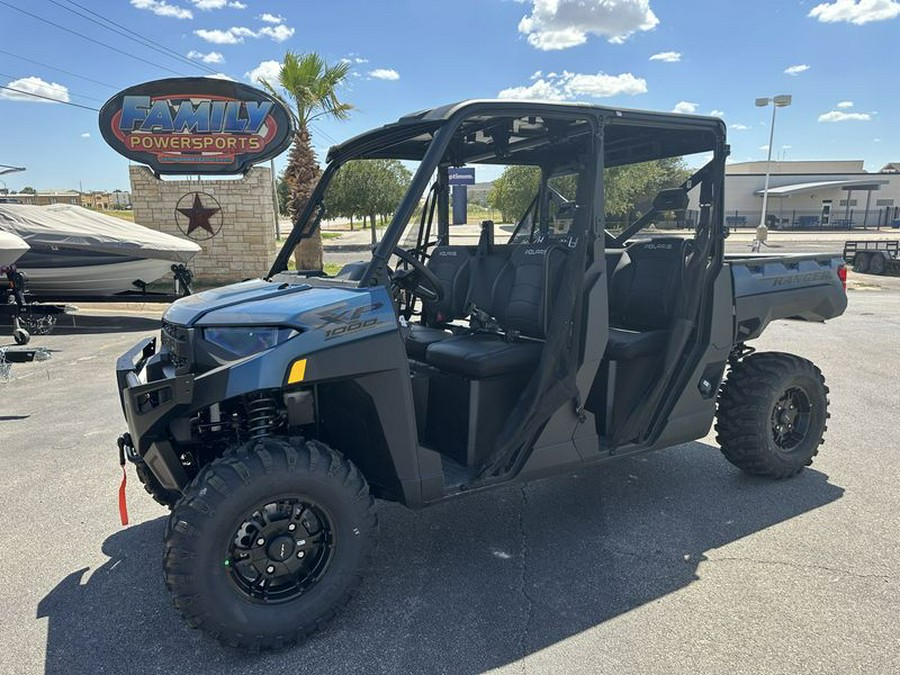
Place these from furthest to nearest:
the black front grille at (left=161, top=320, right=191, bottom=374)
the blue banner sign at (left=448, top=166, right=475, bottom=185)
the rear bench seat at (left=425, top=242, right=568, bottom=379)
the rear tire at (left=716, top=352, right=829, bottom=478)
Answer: the blue banner sign at (left=448, top=166, right=475, bottom=185) → the rear tire at (left=716, top=352, right=829, bottom=478) → the rear bench seat at (left=425, top=242, right=568, bottom=379) → the black front grille at (left=161, top=320, right=191, bottom=374)

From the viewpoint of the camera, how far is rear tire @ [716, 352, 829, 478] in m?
4.30

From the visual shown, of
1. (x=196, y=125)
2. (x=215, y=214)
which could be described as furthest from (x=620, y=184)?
(x=196, y=125)

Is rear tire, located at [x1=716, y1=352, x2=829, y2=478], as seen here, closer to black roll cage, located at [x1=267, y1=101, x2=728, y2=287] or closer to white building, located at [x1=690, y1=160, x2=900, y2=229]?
black roll cage, located at [x1=267, y1=101, x2=728, y2=287]

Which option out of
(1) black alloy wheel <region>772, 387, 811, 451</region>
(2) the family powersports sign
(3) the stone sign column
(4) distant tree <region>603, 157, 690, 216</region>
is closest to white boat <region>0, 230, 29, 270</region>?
(3) the stone sign column

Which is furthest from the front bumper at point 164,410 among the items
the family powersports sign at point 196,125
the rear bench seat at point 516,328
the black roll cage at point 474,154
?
the family powersports sign at point 196,125

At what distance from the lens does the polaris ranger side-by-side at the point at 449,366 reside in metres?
2.68

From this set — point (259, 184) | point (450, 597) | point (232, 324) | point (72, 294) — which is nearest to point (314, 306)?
point (232, 324)

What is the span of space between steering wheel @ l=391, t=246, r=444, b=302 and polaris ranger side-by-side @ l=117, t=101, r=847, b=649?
0.01 meters

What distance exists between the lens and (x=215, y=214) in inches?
606

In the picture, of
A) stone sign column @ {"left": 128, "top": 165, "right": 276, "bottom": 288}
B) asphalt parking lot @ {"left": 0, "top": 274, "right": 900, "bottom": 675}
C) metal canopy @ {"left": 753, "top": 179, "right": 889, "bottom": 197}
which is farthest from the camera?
metal canopy @ {"left": 753, "top": 179, "right": 889, "bottom": 197}

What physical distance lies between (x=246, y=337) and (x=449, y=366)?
114 centimetres

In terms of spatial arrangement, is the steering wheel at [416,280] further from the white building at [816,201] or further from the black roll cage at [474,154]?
the white building at [816,201]

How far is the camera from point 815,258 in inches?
183

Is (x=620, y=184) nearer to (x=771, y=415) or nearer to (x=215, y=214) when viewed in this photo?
(x=771, y=415)
